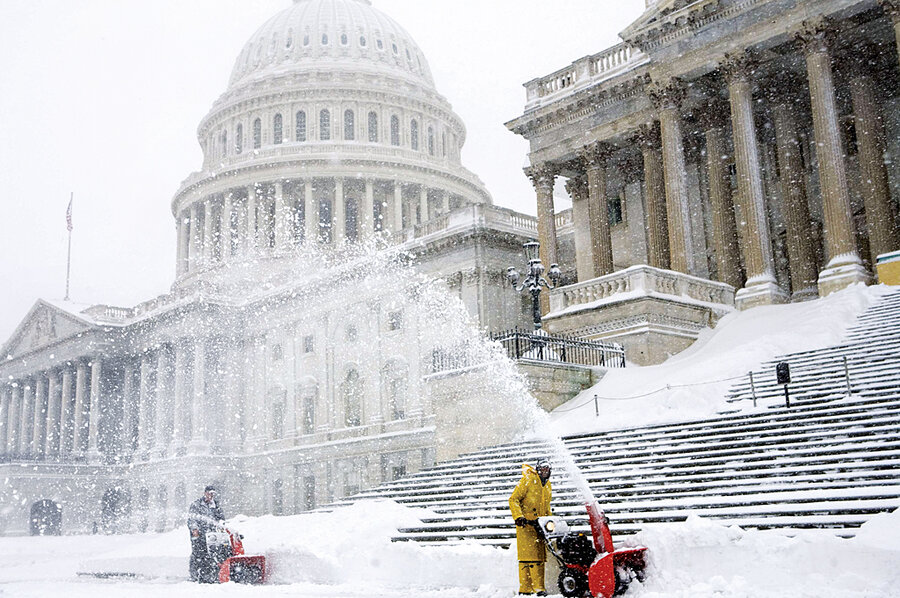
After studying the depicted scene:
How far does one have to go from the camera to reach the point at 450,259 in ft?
154

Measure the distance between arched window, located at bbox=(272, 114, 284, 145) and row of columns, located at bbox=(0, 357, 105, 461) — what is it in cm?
2347

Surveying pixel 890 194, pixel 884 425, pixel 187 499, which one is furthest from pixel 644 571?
pixel 187 499

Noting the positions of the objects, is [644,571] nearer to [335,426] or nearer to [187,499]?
[335,426]

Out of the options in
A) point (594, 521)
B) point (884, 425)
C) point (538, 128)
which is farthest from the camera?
point (538, 128)

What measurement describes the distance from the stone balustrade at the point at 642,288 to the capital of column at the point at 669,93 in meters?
5.76

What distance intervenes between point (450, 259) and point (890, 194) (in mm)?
22437

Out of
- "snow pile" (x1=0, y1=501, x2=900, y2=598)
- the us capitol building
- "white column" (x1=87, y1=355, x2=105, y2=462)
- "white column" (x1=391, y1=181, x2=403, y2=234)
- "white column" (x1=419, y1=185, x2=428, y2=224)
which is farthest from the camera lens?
"white column" (x1=419, y1=185, x2=428, y2=224)

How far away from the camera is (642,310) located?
26.0 m

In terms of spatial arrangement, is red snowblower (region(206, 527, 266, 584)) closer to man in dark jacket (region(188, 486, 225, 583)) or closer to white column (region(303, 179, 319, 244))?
man in dark jacket (region(188, 486, 225, 583))

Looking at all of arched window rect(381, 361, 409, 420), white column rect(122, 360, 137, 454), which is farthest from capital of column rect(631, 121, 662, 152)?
white column rect(122, 360, 137, 454)

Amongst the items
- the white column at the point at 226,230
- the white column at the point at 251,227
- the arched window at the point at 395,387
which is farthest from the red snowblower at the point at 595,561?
the white column at the point at 226,230

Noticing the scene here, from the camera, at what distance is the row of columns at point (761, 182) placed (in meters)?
25.6

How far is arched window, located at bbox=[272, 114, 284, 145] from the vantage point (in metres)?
79.4

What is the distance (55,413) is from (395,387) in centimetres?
3715
